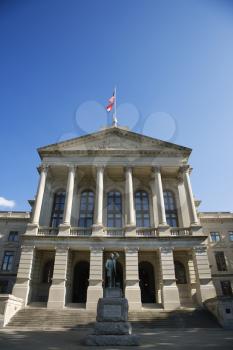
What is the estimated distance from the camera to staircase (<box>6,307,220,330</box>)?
1853 centimetres

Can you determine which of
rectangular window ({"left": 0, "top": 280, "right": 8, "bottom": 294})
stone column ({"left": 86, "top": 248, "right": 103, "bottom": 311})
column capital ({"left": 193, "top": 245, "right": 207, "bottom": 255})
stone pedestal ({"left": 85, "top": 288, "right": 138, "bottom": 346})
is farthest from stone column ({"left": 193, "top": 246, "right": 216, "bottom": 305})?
rectangular window ({"left": 0, "top": 280, "right": 8, "bottom": 294})

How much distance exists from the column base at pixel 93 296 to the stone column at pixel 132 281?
8.61 ft

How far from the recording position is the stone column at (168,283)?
74.4 feet

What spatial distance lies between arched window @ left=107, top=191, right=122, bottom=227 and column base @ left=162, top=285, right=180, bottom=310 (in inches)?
382

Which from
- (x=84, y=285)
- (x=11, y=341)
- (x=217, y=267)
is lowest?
(x=11, y=341)

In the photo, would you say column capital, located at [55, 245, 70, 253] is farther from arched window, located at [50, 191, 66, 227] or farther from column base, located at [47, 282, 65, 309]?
arched window, located at [50, 191, 66, 227]

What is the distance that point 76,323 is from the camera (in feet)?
61.5

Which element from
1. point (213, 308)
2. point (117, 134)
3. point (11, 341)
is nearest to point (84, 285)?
point (213, 308)

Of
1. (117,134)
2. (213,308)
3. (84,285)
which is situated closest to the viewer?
(213,308)

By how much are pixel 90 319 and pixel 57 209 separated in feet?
50.4

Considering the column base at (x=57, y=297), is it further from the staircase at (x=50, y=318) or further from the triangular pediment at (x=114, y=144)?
the triangular pediment at (x=114, y=144)

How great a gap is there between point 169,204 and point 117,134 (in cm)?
1196

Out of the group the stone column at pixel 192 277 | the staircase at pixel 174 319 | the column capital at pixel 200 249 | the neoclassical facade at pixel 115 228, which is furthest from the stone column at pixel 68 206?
the stone column at pixel 192 277

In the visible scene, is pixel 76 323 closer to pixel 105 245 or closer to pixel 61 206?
pixel 105 245
